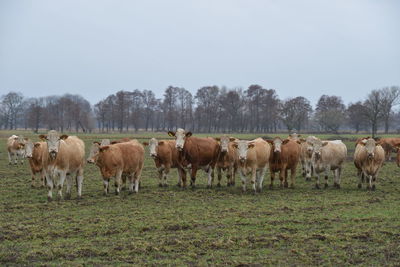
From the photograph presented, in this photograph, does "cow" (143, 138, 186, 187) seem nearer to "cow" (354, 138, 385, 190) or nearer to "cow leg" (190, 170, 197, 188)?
"cow leg" (190, 170, 197, 188)

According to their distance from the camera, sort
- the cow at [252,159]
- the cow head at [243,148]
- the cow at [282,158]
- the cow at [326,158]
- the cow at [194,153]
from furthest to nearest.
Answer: the cow at [194,153] < the cow at [282,158] < the cow at [326,158] < the cow at [252,159] < the cow head at [243,148]

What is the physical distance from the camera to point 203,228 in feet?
33.1

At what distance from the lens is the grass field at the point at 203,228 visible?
786 cm

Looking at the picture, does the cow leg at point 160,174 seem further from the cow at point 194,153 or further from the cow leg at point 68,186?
the cow leg at point 68,186

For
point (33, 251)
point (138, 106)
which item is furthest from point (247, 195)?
point (138, 106)

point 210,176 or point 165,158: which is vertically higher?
point 165,158

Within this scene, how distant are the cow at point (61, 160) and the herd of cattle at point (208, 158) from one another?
1.3 inches

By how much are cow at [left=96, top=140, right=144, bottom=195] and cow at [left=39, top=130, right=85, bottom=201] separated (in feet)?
2.57

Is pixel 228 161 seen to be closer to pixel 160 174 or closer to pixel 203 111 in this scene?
pixel 160 174

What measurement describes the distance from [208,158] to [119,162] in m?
4.10

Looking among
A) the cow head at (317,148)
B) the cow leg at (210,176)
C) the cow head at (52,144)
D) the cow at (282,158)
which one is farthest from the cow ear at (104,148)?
the cow head at (317,148)

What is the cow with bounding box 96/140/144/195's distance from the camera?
15172mm

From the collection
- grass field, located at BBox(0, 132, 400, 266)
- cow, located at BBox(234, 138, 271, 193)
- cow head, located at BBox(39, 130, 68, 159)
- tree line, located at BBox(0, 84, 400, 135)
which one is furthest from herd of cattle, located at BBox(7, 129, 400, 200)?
tree line, located at BBox(0, 84, 400, 135)

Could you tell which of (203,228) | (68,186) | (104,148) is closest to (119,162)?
(104,148)
